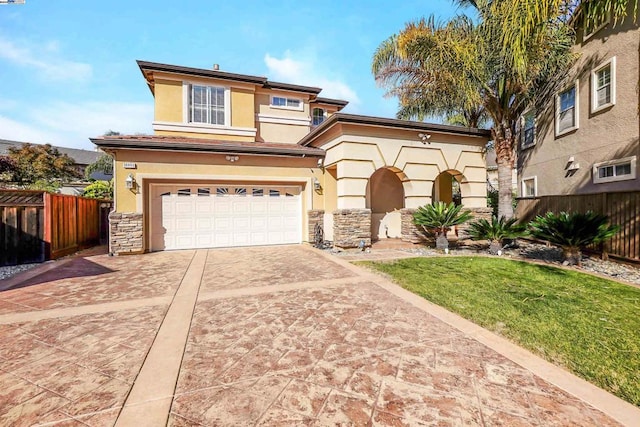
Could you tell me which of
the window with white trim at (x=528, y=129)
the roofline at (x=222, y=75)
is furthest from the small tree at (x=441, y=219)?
the roofline at (x=222, y=75)

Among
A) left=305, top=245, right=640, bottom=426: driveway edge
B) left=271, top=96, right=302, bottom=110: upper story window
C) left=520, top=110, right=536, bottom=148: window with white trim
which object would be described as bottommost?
left=305, top=245, right=640, bottom=426: driveway edge

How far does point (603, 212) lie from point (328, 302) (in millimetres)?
9686

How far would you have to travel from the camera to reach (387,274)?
22.6ft

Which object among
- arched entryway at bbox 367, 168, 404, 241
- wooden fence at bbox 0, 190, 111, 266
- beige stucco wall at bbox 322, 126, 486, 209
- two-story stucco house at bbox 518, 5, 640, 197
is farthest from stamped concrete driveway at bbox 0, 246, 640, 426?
two-story stucco house at bbox 518, 5, 640, 197

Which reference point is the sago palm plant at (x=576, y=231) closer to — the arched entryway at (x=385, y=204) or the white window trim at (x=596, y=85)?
the white window trim at (x=596, y=85)

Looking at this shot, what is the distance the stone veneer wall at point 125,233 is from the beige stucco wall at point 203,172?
0.27m

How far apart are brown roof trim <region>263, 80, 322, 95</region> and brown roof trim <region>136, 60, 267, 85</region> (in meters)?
0.64

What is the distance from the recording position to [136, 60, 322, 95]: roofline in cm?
1304

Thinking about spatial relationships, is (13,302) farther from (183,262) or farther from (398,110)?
(398,110)

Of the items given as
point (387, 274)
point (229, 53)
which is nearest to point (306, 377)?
point (387, 274)

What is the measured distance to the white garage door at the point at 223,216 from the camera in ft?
34.3

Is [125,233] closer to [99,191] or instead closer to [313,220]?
[313,220]

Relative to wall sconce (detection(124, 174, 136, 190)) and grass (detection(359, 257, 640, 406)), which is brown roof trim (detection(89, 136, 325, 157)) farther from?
grass (detection(359, 257, 640, 406))

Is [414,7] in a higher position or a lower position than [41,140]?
lower
